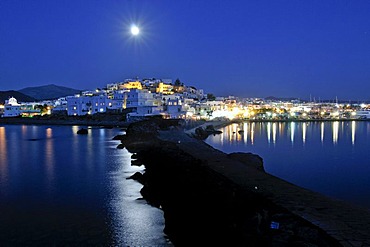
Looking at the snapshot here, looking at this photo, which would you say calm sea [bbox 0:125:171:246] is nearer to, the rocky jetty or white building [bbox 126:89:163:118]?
the rocky jetty

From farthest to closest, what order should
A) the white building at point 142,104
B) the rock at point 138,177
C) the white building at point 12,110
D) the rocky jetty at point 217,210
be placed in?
the white building at point 12,110 → the white building at point 142,104 → the rock at point 138,177 → the rocky jetty at point 217,210

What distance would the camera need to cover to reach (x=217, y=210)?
7781mm

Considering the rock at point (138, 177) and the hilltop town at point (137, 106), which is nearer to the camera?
the rock at point (138, 177)

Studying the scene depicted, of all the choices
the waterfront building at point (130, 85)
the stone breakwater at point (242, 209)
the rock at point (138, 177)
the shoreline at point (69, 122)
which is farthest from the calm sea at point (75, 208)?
the waterfront building at point (130, 85)

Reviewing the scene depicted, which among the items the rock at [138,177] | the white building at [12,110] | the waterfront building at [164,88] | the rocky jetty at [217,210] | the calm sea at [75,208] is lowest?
the calm sea at [75,208]

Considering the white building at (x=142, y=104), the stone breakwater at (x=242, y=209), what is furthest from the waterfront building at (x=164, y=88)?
the stone breakwater at (x=242, y=209)

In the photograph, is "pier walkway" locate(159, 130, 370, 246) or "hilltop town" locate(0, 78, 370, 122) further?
"hilltop town" locate(0, 78, 370, 122)

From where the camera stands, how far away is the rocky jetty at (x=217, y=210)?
16.9 feet

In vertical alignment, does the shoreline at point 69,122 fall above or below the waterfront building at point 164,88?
below

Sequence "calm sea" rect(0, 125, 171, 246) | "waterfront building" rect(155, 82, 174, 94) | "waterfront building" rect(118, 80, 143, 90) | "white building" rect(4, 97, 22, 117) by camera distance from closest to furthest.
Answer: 1. "calm sea" rect(0, 125, 171, 246)
2. "waterfront building" rect(118, 80, 143, 90)
3. "waterfront building" rect(155, 82, 174, 94)
4. "white building" rect(4, 97, 22, 117)

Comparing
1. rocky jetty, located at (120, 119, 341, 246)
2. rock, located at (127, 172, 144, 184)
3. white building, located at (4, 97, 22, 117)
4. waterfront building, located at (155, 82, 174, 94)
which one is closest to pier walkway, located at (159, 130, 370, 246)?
rocky jetty, located at (120, 119, 341, 246)

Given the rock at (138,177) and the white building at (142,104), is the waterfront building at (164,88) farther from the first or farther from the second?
the rock at (138,177)

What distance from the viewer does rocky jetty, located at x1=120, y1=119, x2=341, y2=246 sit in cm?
514

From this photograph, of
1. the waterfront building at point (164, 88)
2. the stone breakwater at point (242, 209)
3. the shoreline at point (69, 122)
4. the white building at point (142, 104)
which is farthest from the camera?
the waterfront building at point (164, 88)
